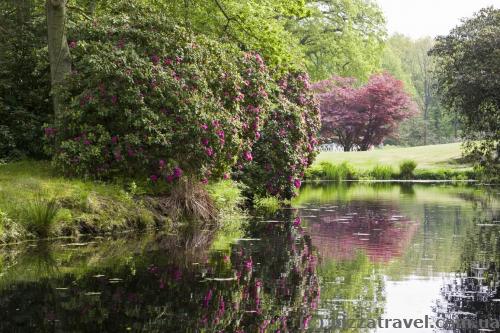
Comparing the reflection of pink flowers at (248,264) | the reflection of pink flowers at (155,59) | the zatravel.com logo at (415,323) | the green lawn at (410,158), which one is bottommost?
the zatravel.com logo at (415,323)

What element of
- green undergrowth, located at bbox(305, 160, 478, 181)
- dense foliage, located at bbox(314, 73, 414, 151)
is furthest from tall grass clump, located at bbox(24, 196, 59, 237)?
dense foliage, located at bbox(314, 73, 414, 151)

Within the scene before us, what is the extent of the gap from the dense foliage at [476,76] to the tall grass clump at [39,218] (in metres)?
14.4

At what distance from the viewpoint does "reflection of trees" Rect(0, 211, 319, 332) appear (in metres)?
5.95

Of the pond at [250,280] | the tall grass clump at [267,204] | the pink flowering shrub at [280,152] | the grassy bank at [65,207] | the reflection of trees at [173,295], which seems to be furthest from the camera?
the tall grass clump at [267,204]

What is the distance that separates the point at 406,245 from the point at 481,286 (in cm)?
397

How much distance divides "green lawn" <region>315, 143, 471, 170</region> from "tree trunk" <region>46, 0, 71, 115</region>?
33488 mm

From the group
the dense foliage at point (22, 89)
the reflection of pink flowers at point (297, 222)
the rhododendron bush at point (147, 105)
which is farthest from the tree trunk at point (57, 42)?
the reflection of pink flowers at point (297, 222)

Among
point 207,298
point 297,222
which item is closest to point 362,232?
point 297,222

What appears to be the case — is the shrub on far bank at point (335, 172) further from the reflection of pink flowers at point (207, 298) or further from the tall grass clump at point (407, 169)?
the reflection of pink flowers at point (207, 298)

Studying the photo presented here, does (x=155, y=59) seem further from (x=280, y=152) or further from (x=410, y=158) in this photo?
(x=410, y=158)

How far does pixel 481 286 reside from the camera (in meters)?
7.79

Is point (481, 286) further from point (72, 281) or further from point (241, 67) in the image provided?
point (241, 67)

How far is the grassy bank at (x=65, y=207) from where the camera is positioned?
11945mm

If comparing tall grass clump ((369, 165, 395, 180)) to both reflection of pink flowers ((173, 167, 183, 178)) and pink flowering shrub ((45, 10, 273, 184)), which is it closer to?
Answer: pink flowering shrub ((45, 10, 273, 184))
